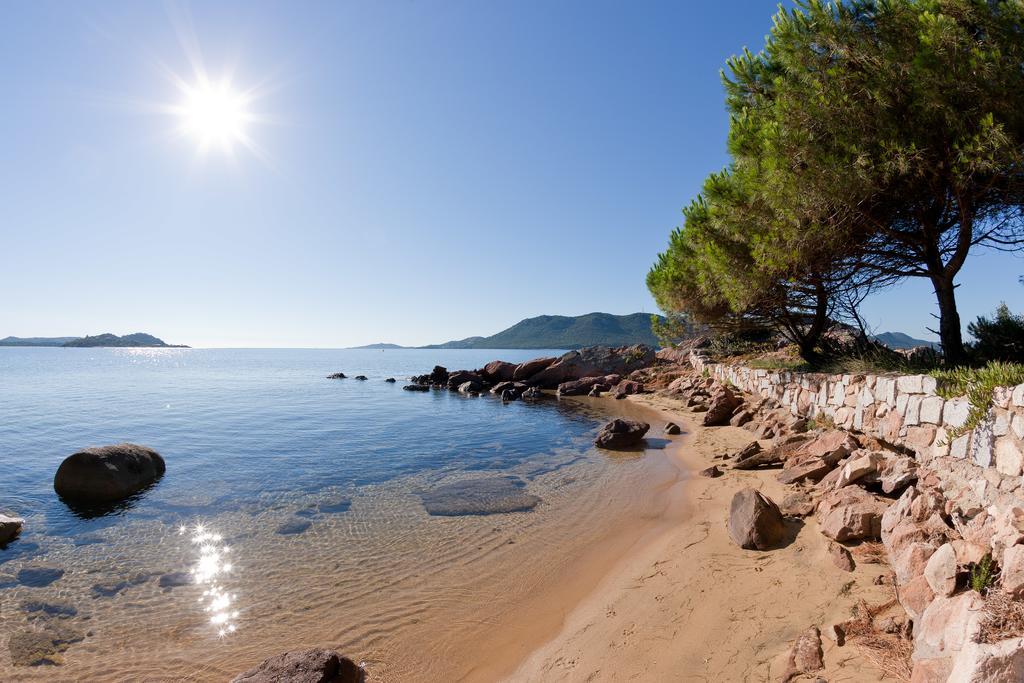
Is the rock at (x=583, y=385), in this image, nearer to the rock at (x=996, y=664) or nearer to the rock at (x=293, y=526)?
the rock at (x=293, y=526)

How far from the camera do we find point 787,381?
15.4m

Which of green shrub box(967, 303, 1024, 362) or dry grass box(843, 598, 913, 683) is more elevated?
green shrub box(967, 303, 1024, 362)

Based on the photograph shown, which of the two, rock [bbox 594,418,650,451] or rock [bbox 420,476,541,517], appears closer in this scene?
rock [bbox 420,476,541,517]

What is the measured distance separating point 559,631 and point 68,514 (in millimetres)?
11235

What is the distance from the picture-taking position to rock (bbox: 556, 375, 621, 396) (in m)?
33.3

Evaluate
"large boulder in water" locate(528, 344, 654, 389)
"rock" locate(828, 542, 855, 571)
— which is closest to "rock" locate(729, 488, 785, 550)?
"rock" locate(828, 542, 855, 571)

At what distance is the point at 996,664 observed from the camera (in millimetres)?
3014

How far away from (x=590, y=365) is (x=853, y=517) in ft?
104

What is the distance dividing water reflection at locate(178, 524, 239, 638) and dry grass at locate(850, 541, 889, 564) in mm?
8240

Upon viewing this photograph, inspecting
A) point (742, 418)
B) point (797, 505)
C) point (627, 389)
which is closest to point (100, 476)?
point (797, 505)

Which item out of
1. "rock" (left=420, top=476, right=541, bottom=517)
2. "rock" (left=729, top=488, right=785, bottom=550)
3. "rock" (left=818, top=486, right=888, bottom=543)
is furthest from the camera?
"rock" (left=420, top=476, right=541, bottom=517)

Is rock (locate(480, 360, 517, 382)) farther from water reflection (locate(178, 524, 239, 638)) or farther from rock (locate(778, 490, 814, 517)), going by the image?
rock (locate(778, 490, 814, 517))

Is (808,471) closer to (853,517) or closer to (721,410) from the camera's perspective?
(853,517)

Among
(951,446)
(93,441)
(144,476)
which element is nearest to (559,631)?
(951,446)
